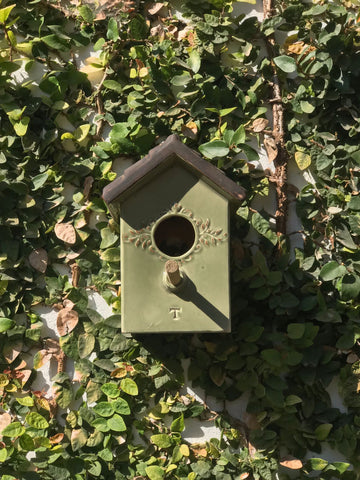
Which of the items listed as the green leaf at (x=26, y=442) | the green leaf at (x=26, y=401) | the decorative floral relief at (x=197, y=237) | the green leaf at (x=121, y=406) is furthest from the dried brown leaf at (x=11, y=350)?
the decorative floral relief at (x=197, y=237)

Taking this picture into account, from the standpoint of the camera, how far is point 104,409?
6.45 feet

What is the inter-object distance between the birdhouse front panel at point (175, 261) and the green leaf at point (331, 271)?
386 millimetres

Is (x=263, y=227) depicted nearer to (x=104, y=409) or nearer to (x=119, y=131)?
(x=119, y=131)

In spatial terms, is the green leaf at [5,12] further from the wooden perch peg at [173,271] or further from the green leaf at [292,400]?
the green leaf at [292,400]

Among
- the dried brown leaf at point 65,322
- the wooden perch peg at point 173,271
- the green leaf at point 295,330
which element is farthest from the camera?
the dried brown leaf at point 65,322

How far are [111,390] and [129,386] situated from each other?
56mm

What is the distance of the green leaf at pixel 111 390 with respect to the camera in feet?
6.46

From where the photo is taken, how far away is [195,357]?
1.98 m

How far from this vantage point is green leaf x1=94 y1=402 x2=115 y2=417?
1961 mm

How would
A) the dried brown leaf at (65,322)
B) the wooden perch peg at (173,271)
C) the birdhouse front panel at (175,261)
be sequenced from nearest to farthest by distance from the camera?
1. the wooden perch peg at (173,271)
2. the birdhouse front panel at (175,261)
3. the dried brown leaf at (65,322)

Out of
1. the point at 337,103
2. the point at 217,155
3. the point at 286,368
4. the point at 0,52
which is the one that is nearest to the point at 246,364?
the point at 286,368

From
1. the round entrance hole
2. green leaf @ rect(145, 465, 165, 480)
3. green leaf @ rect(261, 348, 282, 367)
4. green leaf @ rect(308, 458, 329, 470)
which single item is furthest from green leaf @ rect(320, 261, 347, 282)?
green leaf @ rect(145, 465, 165, 480)

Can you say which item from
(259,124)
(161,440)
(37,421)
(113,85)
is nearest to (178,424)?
(161,440)

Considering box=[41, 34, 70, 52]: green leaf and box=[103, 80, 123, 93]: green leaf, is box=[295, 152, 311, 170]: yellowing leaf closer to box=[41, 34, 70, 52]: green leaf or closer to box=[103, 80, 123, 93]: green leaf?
box=[103, 80, 123, 93]: green leaf
